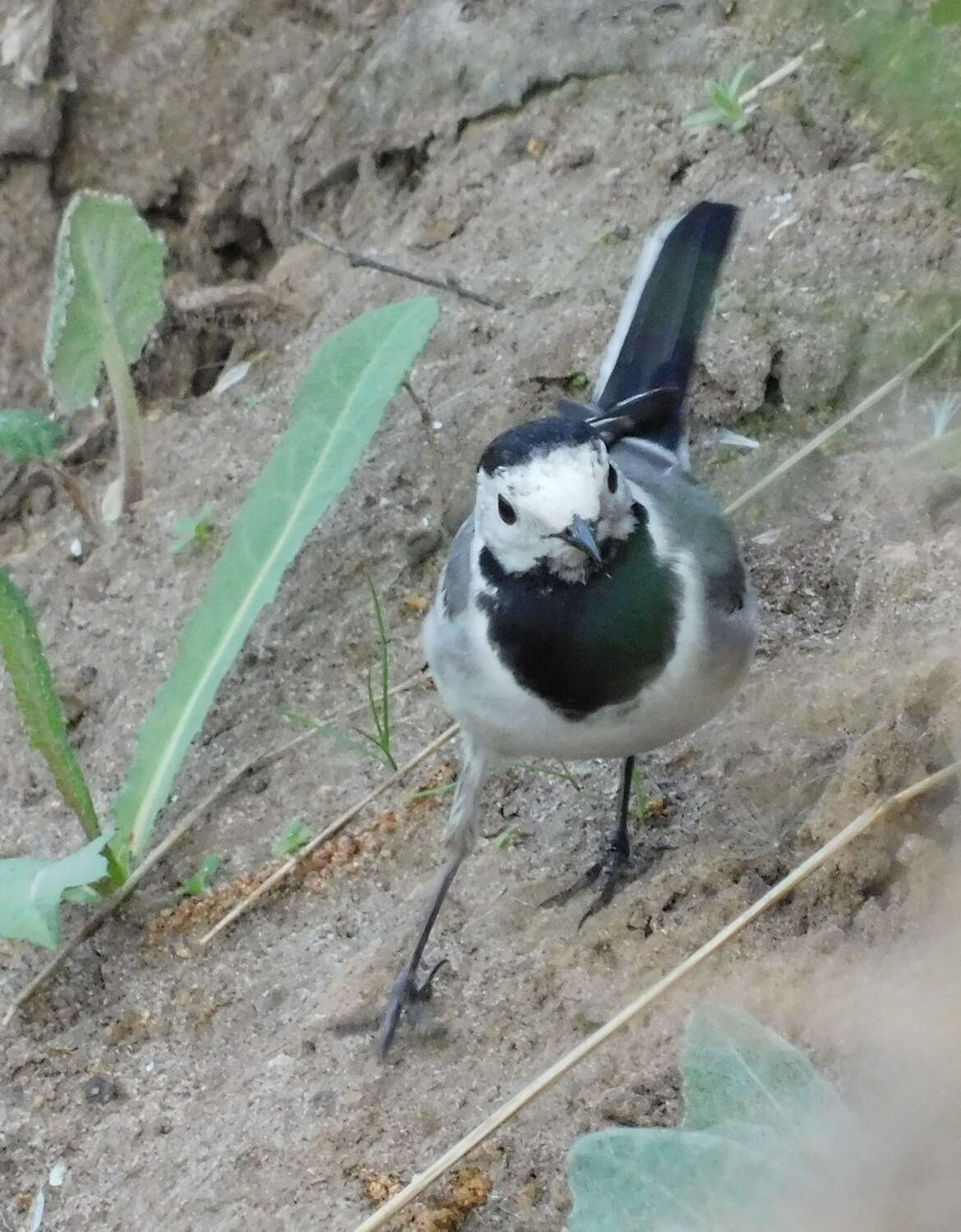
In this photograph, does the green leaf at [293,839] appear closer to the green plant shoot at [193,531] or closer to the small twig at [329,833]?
the small twig at [329,833]

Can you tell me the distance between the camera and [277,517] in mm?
2949

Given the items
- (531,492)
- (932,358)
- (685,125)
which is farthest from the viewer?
(685,125)

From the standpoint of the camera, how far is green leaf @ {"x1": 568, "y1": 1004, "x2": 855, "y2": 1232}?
1.02 meters

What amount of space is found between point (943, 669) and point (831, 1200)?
153 centimetres

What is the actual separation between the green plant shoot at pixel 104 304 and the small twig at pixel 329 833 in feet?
3.99

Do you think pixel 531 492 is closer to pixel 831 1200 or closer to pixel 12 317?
A: pixel 831 1200

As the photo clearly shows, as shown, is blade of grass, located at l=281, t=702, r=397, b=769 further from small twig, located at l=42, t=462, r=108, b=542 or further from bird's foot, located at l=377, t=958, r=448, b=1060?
small twig, located at l=42, t=462, r=108, b=542

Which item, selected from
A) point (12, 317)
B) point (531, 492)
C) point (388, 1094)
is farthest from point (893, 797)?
point (12, 317)

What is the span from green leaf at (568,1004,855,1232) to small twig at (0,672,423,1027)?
165 centimetres

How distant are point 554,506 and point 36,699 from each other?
4.16ft

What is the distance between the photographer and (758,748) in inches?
102

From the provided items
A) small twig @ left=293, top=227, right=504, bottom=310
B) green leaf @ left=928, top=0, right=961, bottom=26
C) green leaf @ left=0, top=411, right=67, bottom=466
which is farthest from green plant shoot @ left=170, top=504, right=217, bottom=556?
green leaf @ left=928, top=0, right=961, bottom=26

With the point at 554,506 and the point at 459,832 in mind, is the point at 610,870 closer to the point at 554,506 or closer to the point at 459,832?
the point at 459,832

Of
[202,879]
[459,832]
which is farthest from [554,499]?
[202,879]
